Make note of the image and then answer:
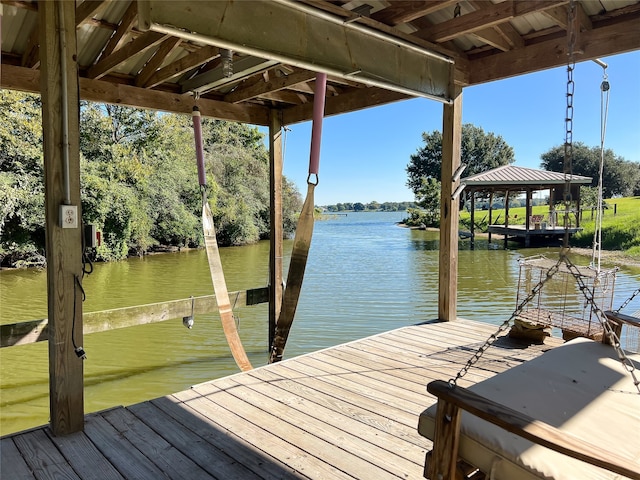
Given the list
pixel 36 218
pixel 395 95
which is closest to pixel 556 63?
pixel 395 95

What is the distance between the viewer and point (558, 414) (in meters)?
1.40

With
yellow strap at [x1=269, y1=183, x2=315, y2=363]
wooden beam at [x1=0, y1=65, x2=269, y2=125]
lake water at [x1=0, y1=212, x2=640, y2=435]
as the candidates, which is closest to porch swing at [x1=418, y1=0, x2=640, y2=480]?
yellow strap at [x1=269, y1=183, x2=315, y2=363]

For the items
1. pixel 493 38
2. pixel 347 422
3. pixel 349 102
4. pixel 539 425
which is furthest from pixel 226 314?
pixel 493 38

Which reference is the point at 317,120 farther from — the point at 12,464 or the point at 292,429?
the point at 12,464

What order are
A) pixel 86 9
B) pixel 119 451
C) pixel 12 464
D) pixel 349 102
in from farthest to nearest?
pixel 349 102 < pixel 86 9 < pixel 119 451 < pixel 12 464

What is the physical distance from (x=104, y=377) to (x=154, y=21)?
13.4 ft

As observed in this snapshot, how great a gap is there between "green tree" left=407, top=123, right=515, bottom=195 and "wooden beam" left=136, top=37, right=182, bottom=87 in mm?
29718

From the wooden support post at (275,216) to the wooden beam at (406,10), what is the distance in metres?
1.89

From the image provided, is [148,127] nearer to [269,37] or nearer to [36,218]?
[36,218]

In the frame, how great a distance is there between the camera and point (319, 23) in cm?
249

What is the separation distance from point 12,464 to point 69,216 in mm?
1102

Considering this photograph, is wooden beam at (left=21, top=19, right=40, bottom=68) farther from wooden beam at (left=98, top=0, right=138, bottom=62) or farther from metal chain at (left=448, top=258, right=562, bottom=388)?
metal chain at (left=448, top=258, right=562, bottom=388)

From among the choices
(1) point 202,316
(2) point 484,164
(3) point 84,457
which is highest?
(2) point 484,164

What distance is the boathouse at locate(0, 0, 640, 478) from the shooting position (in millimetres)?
1922
